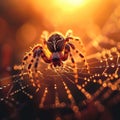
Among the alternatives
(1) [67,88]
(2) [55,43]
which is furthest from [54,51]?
(1) [67,88]

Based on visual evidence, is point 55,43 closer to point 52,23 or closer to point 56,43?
point 56,43

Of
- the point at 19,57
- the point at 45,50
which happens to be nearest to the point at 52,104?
the point at 45,50

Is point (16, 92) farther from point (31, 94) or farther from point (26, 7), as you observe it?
point (26, 7)

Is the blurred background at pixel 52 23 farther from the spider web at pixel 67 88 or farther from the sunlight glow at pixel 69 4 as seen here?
the spider web at pixel 67 88

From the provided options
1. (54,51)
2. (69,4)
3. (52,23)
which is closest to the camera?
(54,51)

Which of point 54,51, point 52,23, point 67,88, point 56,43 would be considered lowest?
point 67,88

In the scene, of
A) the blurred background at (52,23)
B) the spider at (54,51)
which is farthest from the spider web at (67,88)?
the blurred background at (52,23)

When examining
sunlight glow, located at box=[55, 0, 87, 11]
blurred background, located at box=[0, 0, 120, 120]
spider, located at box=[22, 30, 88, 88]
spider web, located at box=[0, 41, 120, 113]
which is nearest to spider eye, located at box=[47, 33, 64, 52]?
spider, located at box=[22, 30, 88, 88]

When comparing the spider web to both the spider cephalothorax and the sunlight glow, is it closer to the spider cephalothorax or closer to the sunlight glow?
the spider cephalothorax
